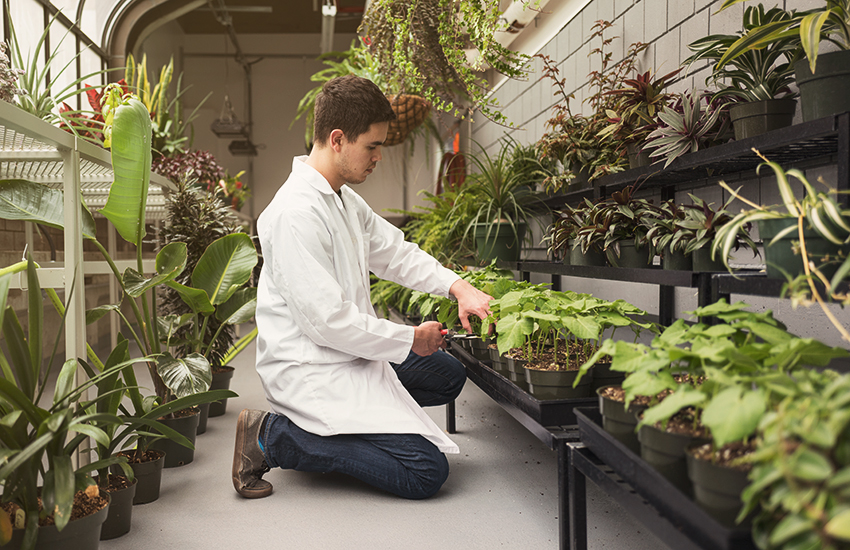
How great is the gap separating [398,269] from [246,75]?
8584 mm

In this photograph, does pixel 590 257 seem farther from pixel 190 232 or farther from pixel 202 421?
pixel 190 232

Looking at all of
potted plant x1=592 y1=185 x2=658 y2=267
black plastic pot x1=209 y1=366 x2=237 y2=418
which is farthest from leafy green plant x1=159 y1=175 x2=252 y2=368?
potted plant x1=592 y1=185 x2=658 y2=267

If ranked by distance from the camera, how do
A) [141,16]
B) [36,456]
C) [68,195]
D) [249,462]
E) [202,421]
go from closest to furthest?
[36,456] → [68,195] → [249,462] → [202,421] → [141,16]

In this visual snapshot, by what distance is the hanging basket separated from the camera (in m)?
3.13

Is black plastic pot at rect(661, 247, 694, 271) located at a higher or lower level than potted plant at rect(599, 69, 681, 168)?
lower

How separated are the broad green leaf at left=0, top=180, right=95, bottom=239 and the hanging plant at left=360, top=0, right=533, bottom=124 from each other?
5.15 feet

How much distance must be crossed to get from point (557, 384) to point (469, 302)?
0.60 metres

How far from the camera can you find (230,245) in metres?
2.42

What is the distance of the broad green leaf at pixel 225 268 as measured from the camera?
2.40 m

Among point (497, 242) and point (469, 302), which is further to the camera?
point (497, 242)

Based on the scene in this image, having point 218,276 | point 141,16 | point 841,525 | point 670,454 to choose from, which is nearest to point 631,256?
point 670,454

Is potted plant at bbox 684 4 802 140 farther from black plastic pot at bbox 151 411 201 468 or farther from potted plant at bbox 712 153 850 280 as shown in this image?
black plastic pot at bbox 151 411 201 468

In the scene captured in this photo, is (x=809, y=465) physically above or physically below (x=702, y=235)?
below

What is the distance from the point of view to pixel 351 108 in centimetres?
200
